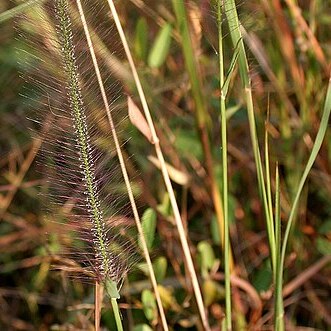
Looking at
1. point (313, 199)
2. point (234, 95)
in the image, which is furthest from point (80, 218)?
point (313, 199)

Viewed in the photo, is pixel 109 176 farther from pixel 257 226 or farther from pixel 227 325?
pixel 257 226

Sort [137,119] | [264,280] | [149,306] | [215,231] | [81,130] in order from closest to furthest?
[81,130] → [137,119] → [149,306] → [264,280] → [215,231]

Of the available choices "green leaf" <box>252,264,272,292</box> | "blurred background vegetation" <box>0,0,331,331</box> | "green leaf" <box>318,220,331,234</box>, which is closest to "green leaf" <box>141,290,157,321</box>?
"blurred background vegetation" <box>0,0,331,331</box>

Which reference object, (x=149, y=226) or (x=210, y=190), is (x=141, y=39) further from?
(x=149, y=226)

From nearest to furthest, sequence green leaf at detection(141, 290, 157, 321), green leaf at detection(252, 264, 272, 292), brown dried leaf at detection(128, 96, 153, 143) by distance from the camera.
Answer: brown dried leaf at detection(128, 96, 153, 143)
green leaf at detection(141, 290, 157, 321)
green leaf at detection(252, 264, 272, 292)

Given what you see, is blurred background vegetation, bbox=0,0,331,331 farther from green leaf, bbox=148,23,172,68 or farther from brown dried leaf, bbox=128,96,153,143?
brown dried leaf, bbox=128,96,153,143

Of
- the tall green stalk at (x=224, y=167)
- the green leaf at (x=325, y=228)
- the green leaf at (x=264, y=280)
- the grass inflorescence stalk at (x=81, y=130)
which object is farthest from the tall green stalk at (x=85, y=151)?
the green leaf at (x=325, y=228)

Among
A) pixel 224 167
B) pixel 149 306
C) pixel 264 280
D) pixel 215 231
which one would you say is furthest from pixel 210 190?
pixel 224 167

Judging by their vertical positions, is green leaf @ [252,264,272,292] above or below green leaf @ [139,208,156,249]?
below

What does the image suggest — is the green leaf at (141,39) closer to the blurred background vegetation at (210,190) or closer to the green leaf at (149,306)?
the blurred background vegetation at (210,190)
